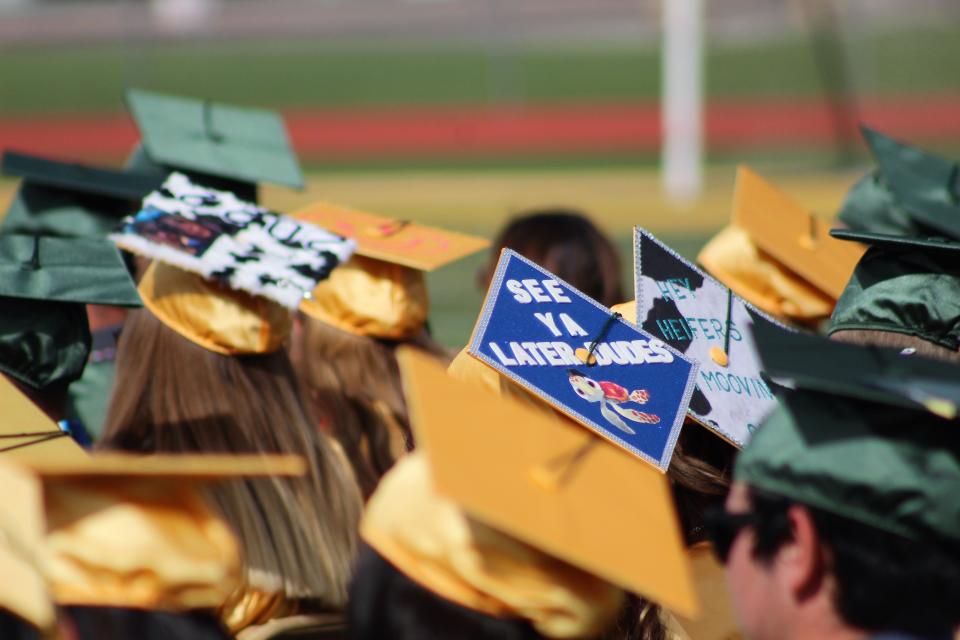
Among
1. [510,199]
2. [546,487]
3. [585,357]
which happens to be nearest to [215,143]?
[585,357]

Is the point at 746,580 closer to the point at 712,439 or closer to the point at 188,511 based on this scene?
the point at 188,511

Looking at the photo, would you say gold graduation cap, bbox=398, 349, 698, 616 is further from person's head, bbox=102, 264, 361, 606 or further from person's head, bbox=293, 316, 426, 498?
person's head, bbox=293, 316, 426, 498

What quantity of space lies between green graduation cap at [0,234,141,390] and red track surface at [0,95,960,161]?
17.4 meters

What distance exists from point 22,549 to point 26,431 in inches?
32.1

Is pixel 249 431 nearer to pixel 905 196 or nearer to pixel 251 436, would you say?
pixel 251 436

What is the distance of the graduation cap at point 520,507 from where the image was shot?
1463 millimetres

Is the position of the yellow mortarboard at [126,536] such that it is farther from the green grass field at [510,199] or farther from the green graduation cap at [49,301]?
the green grass field at [510,199]

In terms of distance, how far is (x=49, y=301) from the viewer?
109 inches

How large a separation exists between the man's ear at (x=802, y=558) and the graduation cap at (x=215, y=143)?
275 centimetres

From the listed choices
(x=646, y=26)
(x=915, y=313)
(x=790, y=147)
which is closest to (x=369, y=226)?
(x=915, y=313)

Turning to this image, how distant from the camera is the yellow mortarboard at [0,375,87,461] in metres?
2.28


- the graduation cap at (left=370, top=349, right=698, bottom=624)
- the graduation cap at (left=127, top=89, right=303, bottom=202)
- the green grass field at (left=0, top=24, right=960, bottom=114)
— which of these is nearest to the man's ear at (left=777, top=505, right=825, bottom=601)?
the graduation cap at (left=370, top=349, right=698, bottom=624)

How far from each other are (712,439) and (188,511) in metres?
1.31

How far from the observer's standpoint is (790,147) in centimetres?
1773
